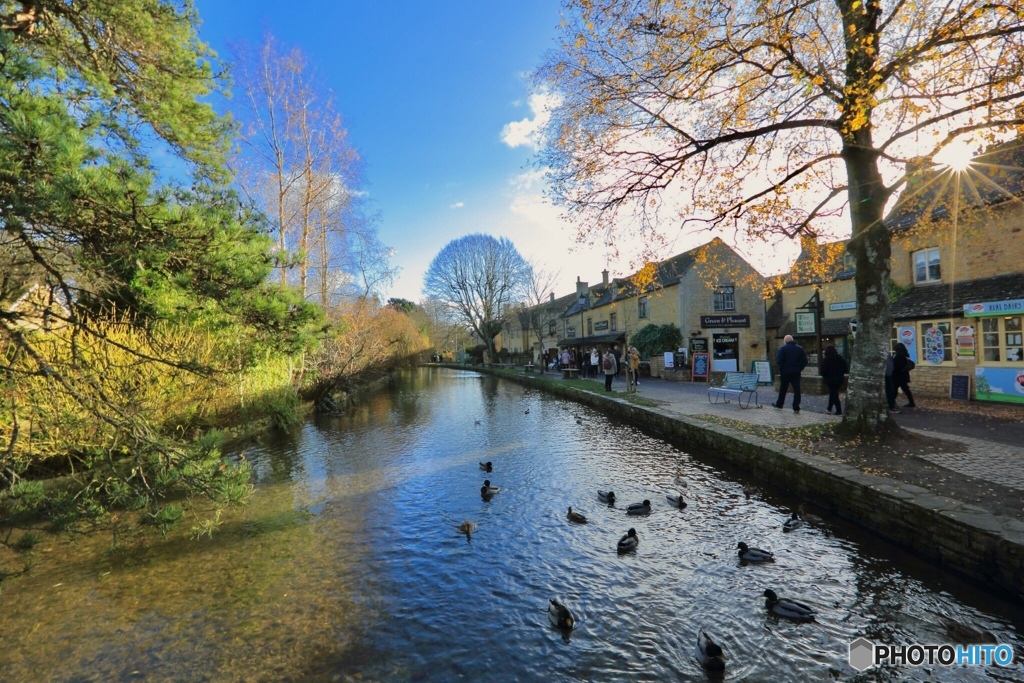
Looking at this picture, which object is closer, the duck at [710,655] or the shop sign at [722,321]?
the duck at [710,655]

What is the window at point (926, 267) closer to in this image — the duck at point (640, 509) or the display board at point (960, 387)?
the display board at point (960, 387)

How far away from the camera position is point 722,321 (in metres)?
25.4

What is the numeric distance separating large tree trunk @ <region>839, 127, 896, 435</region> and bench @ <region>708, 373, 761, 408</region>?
475cm

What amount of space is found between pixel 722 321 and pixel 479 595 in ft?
79.8

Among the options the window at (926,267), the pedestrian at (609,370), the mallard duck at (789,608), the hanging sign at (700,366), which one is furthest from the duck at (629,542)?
the hanging sign at (700,366)

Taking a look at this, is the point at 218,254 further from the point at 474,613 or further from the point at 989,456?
the point at 989,456

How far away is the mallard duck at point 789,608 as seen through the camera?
384 cm

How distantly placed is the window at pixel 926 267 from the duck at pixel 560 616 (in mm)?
16839

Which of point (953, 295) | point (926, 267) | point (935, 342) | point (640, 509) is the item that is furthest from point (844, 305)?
point (640, 509)

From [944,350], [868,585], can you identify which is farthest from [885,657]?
[944,350]

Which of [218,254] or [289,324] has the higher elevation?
[218,254]

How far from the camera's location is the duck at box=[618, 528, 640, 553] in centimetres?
521

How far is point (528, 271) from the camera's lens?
122 feet

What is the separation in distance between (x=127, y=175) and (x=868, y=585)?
24.8 feet
